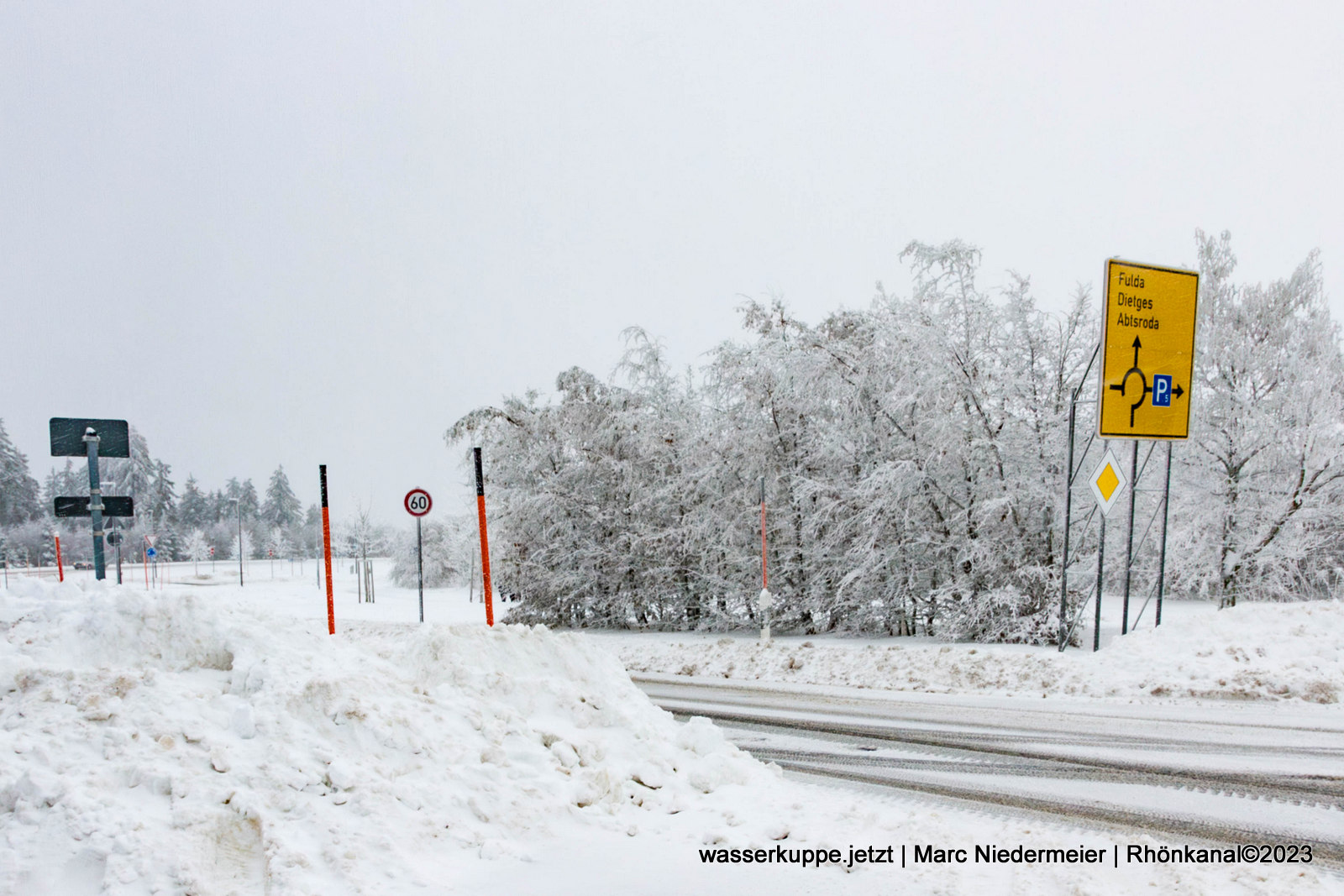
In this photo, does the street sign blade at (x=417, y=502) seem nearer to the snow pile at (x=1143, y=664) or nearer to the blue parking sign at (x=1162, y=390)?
the snow pile at (x=1143, y=664)

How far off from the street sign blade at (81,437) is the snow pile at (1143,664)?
8.94 metres

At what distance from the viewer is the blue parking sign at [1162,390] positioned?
11.6m

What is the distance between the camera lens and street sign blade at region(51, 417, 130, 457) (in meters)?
8.93

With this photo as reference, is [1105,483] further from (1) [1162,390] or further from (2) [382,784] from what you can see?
(2) [382,784]

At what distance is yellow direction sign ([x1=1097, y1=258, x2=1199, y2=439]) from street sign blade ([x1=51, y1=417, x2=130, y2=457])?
13734 millimetres

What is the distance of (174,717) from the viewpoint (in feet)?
13.5

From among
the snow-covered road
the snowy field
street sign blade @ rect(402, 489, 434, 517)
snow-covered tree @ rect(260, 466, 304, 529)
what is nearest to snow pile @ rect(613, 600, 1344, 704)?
the snow-covered road

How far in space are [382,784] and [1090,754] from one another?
19.1ft

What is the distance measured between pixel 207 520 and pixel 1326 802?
102 m

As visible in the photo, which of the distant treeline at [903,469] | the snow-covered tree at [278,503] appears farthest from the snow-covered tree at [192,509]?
the distant treeline at [903,469]

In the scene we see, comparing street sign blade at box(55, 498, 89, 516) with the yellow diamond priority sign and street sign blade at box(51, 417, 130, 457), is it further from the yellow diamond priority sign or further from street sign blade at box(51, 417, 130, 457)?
the yellow diamond priority sign

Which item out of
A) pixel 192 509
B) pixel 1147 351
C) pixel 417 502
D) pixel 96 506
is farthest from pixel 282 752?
pixel 192 509

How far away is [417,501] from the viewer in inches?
630

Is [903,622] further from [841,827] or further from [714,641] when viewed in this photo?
[841,827]
